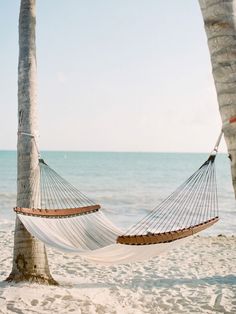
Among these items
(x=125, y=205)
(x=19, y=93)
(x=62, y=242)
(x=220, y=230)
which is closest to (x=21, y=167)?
(x=19, y=93)

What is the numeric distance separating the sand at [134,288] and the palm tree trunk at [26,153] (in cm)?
17

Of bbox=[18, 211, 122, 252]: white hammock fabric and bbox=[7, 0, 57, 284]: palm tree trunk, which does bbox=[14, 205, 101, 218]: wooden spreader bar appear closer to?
bbox=[18, 211, 122, 252]: white hammock fabric

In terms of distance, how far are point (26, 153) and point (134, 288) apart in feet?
6.76

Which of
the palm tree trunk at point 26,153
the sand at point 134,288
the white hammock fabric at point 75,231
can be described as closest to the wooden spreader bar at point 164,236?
the white hammock fabric at point 75,231

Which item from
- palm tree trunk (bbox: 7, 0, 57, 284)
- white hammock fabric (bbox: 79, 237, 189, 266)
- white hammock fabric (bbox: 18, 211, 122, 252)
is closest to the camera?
white hammock fabric (bbox: 79, 237, 189, 266)

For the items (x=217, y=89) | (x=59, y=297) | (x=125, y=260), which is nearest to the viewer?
(x=217, y=89)

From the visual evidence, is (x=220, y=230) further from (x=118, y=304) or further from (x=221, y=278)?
(x=118, y=304)

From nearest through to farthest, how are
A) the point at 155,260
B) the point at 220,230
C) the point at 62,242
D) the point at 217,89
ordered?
1. the point at 217,89
2. the point at 62,242
3. the point at 155,260
4. the point at 220,230

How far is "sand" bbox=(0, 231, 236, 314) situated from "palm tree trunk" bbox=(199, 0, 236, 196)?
8.05 ft

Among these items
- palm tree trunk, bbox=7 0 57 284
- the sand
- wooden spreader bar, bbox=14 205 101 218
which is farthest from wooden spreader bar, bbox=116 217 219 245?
palm tree trunk, bbox=7 0 57 284

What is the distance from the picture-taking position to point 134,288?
4441 millimetres

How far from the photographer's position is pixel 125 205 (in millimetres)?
15469

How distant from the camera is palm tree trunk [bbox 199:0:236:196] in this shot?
5.16ft

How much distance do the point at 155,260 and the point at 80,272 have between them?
1403mm
